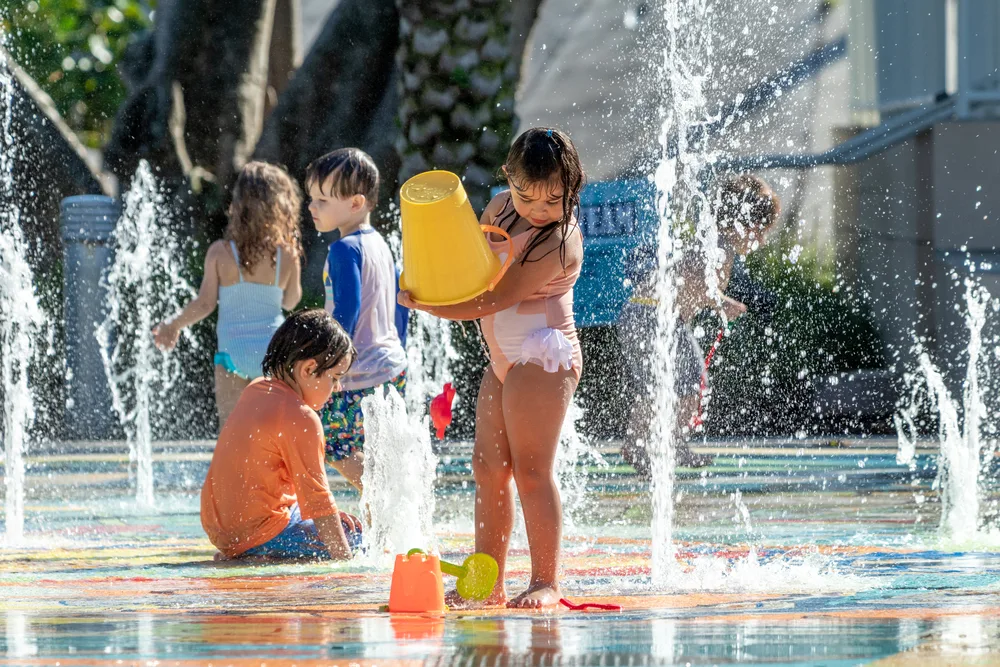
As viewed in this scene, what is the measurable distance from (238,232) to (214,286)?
26 cm

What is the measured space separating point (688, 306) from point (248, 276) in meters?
1.99

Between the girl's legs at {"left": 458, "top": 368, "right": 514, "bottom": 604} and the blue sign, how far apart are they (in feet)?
19.7

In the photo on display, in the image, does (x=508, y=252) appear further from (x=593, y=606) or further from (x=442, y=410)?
(x=593, y=606)

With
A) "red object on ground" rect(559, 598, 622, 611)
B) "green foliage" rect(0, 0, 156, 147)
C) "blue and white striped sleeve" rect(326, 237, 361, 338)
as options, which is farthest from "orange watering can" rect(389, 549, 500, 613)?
"green foliage" rect(0, 0, 156, 147)

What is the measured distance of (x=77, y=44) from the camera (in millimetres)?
24266

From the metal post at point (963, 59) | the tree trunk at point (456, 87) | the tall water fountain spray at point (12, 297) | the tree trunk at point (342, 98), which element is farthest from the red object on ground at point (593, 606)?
the tree trunk at point (342, 98)

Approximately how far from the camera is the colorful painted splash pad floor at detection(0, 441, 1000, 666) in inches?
134

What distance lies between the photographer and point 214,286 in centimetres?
664

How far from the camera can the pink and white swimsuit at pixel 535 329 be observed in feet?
14.0

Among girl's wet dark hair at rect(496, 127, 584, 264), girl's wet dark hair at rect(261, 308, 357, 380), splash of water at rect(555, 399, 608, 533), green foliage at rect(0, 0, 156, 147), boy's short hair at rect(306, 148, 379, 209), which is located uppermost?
green foliage at rect(0, 0, 156, 147)

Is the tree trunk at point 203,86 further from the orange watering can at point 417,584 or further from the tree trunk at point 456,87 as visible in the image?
the orange watering can at point 417,584

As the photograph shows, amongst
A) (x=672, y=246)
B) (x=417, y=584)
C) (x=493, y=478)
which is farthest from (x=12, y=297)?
(x=417, y=584)

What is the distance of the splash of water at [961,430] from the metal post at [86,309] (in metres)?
5.78

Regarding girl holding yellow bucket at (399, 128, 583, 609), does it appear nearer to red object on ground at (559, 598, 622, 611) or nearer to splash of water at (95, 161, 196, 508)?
red object on ground at (559, 598, 622, 611)
